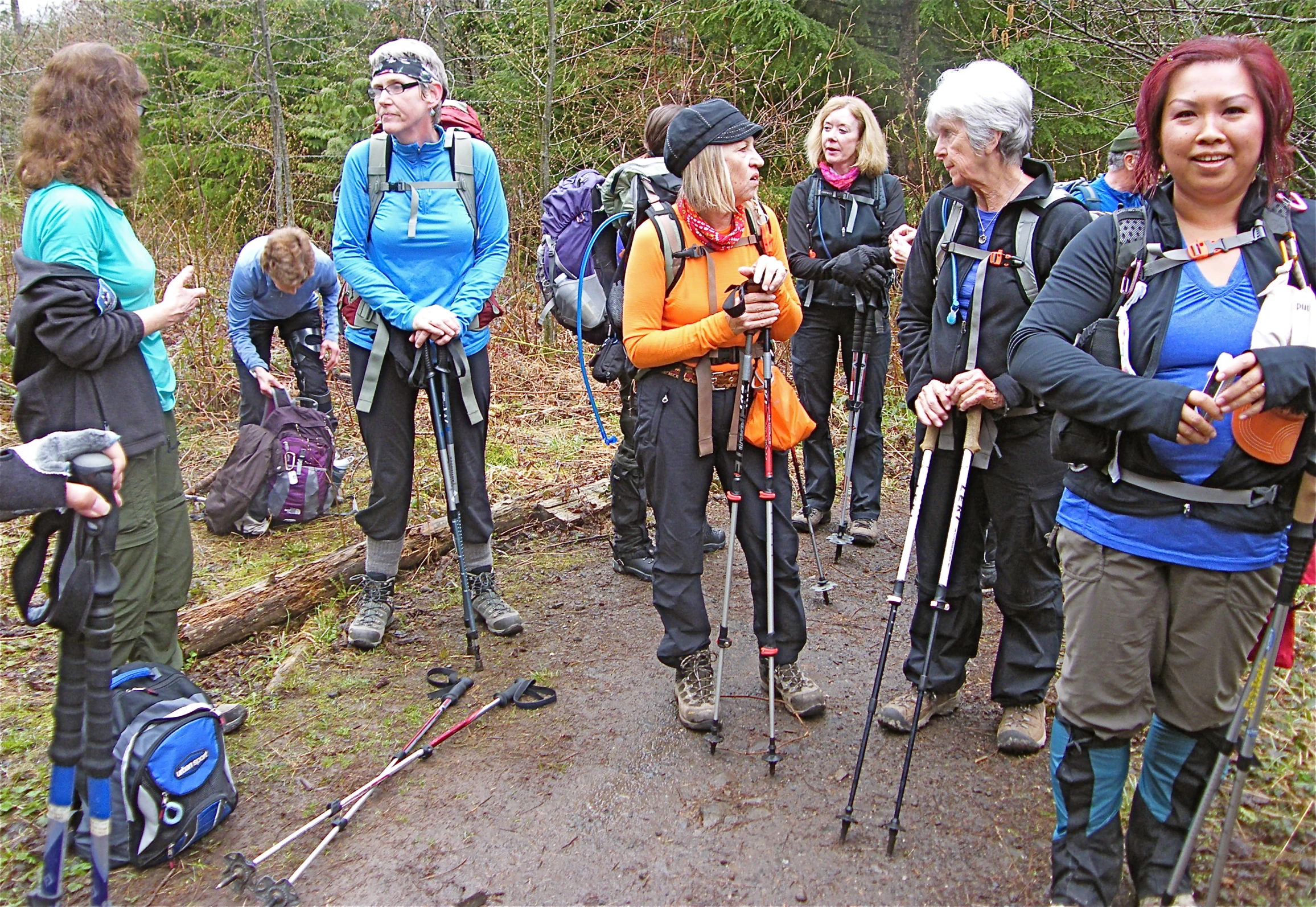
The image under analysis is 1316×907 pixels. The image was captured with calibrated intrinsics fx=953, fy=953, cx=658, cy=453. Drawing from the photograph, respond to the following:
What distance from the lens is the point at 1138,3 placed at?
22.1 feet

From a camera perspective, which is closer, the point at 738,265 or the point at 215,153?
the point at 738,265

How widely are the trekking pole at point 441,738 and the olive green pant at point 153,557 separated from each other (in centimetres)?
99

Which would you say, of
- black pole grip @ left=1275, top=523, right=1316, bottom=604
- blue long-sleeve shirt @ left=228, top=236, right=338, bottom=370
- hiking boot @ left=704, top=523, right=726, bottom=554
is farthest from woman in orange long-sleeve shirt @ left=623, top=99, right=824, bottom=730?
blue long-sleeve shirt @ left=228, top=236, right=338, bottom=370

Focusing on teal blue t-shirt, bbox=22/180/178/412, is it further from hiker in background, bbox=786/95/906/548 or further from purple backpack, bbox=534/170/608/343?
hiker in background, bbox=786/95/906/548

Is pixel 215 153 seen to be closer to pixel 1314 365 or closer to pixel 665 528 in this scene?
pixel 665 528

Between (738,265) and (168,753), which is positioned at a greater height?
(738,265)

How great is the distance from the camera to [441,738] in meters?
3.64

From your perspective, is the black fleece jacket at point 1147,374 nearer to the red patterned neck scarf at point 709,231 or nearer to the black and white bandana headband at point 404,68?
the red patterned neck scarf at point 709,231

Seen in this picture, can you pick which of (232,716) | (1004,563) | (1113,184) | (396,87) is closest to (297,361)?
(396,87)

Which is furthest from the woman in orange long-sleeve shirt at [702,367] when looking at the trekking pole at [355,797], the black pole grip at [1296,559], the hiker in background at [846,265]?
the hiker in background at [846,265]

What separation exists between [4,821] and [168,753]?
2.58 ft

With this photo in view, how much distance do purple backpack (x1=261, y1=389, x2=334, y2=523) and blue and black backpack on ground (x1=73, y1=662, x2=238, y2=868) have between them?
3.10 metres

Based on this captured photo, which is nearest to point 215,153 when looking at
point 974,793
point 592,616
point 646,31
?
point 646,31

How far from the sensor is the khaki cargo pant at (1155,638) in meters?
2.34
